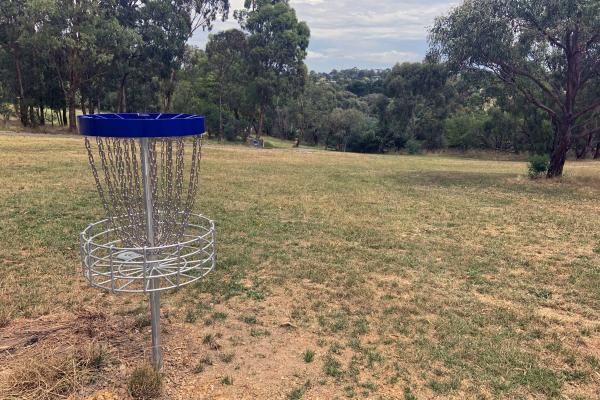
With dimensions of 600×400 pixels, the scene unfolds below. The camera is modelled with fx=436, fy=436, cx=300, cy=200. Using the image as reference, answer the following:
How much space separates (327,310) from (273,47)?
3339 centimetres

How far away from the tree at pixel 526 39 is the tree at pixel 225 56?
26.5 m

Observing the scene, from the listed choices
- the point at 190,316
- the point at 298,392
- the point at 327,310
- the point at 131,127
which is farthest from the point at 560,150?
the point at 131,127

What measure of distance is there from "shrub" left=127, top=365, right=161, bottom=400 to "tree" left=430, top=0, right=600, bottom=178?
1461 centimetres

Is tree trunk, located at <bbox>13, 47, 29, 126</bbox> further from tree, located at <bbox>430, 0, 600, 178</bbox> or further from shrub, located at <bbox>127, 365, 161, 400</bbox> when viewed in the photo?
shrub, located at <bbox>127, 365, 161, 400</bbox>

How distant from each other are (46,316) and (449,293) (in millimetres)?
4805

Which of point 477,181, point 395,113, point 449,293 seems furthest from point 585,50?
point 395,113

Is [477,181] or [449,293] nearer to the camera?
[449,293]

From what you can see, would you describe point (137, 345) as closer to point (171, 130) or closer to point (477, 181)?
point (171, 130)

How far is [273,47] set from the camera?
116 ft

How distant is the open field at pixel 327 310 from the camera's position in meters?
3.78

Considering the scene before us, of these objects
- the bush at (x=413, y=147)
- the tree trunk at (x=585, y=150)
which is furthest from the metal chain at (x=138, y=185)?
the bush at (x=413, y=147)

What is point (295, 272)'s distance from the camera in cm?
629

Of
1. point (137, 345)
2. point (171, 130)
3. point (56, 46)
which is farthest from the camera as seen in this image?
point (56, 46)

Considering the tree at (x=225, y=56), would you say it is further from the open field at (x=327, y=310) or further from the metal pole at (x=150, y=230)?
the metal pole at (x=150, y=230)
